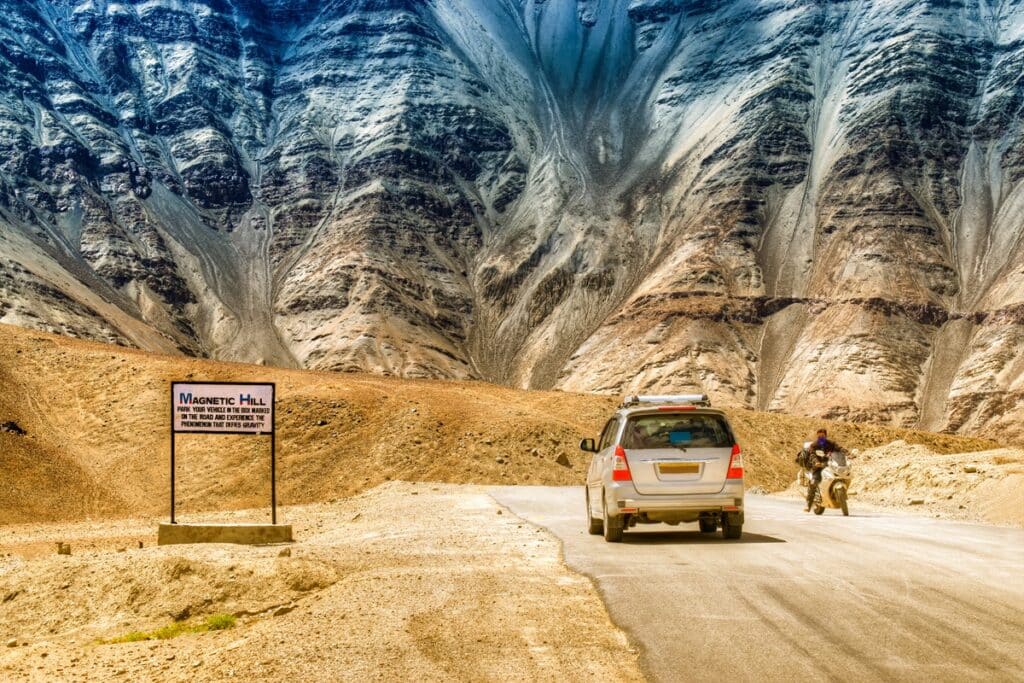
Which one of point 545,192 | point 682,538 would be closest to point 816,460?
point 682,538

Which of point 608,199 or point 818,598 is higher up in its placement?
→ point 608,199

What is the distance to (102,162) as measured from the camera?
106 metres

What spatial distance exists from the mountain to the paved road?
60.4m

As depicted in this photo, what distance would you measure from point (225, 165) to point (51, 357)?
7449 centimetres

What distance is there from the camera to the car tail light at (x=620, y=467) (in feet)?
45.1

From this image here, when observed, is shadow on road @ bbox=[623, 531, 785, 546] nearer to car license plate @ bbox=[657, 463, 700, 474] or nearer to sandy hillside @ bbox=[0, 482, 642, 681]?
car license plate @ bbox=[657, 463, 700, 474]

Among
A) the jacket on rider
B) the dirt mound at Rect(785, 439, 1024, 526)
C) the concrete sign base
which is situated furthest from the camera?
the dirt mound at Rect(785, 439, 1024, 526)

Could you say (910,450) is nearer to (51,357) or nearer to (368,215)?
(51,357)

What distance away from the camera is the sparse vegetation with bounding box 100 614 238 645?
9.42m

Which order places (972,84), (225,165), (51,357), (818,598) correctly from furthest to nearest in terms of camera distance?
(225,165) → (972,84) → (51,357) → (818,598)

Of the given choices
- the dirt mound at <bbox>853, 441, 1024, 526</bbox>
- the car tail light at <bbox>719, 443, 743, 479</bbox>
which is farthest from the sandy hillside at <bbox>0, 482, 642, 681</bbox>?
the dirt mound at <bbox>853, 441, 1024, 526</bbox>

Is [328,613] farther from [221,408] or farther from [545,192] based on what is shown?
[545,192]

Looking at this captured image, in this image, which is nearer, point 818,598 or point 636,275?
point 818,598

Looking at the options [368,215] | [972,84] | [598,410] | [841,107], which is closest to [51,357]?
[598,410]
